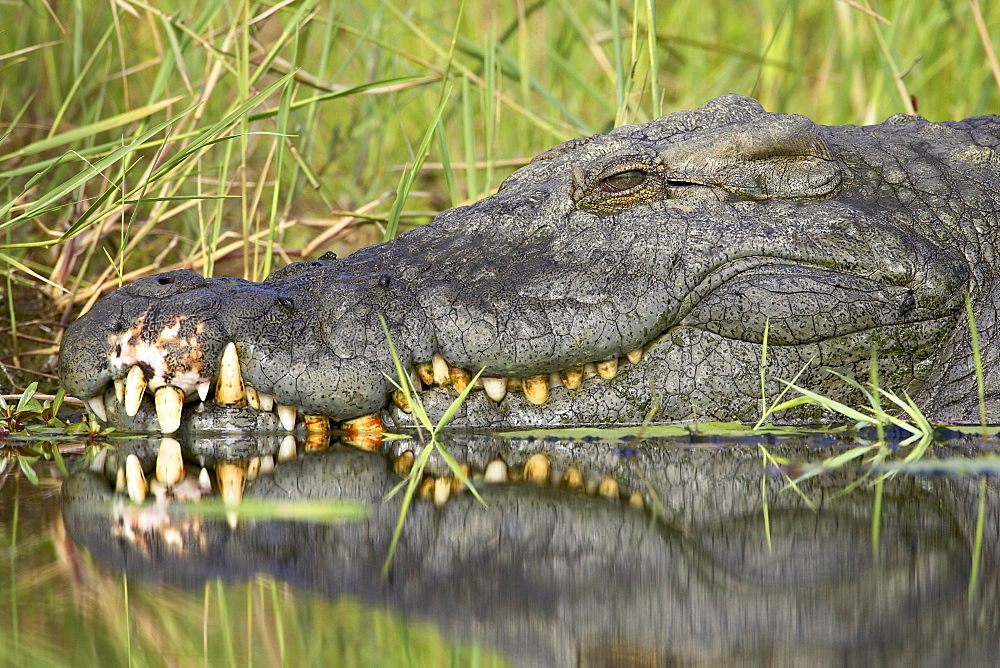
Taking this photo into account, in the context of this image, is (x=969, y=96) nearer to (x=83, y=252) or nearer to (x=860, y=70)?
(x=860, y=70)

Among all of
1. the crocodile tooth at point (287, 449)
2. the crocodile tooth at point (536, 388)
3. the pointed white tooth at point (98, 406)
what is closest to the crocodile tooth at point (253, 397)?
the crocodile tooth at point (287, 449)

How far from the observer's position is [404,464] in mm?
2453

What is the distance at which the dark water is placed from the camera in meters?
1.22

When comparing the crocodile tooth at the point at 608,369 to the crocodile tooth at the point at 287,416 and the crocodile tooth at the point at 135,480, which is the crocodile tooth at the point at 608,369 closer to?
the crocodile tooth at the point at 287,416

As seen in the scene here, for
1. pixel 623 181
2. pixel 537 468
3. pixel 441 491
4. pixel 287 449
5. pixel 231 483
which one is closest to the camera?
pixel 441 491

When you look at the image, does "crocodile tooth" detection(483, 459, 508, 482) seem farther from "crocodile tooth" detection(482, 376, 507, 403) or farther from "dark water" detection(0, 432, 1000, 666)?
"crocodile tooth" detection(482, 376, 507, 403)

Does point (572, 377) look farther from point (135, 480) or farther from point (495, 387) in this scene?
point (135, 480)

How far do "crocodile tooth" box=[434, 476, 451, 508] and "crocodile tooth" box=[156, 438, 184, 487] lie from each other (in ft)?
1.84

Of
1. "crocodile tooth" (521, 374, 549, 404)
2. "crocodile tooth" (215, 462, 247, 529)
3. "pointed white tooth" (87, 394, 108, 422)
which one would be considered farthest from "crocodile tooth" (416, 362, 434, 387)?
"pointed white tooth" (87, 394, 108, 422)

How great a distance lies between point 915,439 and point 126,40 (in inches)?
176

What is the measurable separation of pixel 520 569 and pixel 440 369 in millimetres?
1294

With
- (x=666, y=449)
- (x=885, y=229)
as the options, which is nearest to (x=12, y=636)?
(x=666, y=449)

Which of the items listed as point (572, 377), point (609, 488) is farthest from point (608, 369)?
point (609, 488)

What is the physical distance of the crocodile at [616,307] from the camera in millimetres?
2748
